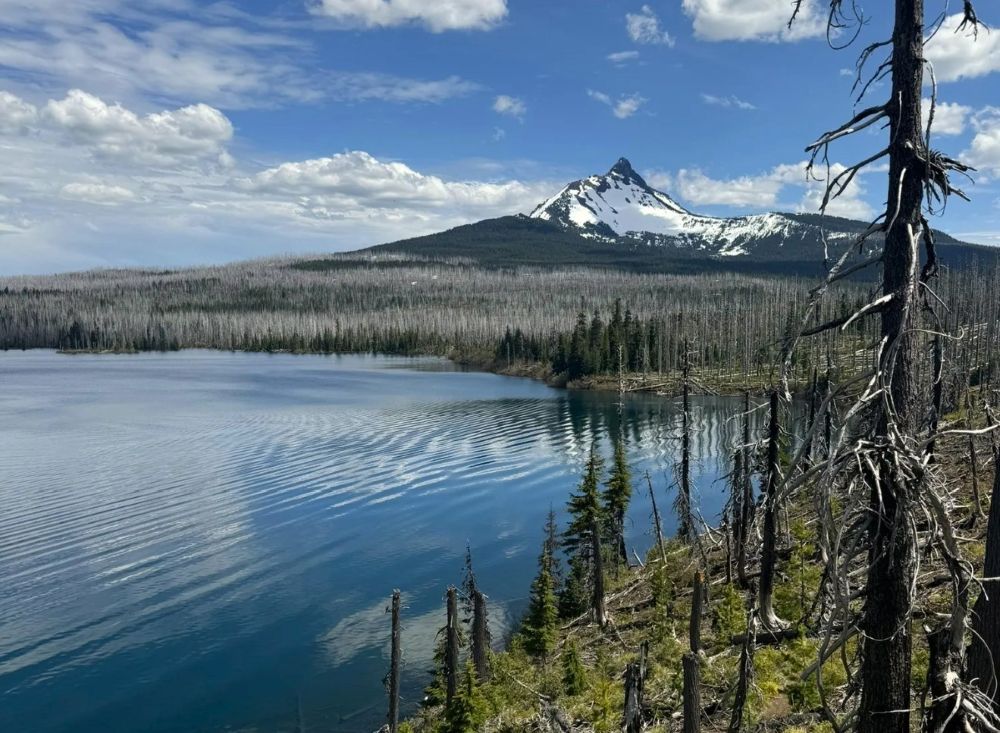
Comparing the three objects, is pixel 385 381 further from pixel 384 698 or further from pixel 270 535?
pixel 384 698

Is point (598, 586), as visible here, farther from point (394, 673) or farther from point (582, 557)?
point (394, 673)

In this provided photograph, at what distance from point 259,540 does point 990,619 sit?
3802 centimetres

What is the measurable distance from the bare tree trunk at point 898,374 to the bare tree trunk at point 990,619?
5.05ft

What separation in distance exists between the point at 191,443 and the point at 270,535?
27784mm

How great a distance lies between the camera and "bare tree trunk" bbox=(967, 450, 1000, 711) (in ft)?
24.7

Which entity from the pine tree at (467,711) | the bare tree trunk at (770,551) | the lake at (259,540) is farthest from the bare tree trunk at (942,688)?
the lake at (259,540)

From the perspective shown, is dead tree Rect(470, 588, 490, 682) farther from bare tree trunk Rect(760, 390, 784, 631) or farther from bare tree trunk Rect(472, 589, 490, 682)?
bare tree trunk Rect(760, 390, 784, 631)

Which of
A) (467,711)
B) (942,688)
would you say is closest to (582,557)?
(467,711)

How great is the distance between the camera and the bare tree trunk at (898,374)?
20.3 ft

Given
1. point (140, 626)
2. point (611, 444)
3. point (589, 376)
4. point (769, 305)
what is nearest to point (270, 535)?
point (140, 626)

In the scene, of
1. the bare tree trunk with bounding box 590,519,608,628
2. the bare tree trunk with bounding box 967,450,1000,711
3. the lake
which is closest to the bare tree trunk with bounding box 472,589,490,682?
the lake

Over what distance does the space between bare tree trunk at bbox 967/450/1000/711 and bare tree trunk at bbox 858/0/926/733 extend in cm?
154

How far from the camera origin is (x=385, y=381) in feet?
400

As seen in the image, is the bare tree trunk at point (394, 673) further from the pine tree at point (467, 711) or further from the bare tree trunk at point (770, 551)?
the bare tree trunk at point (770, 551)
